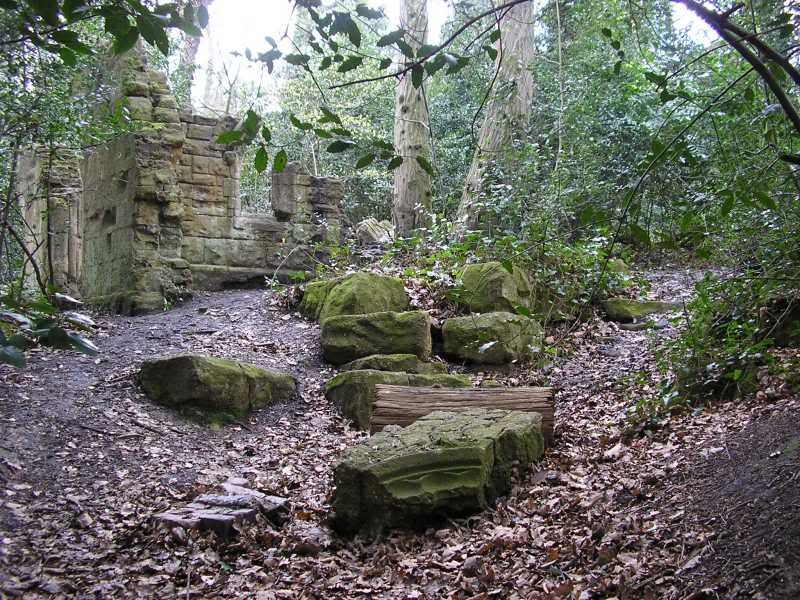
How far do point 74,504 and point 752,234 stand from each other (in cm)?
523

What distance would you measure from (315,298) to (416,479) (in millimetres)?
5246

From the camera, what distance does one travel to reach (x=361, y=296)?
812 centimetres

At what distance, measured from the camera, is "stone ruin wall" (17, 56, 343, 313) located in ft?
33.1

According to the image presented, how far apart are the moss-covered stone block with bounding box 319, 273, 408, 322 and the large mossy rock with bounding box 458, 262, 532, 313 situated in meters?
0.80

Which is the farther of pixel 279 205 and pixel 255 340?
pixel 279 205

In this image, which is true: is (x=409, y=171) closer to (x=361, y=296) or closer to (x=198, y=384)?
(x=361, y=296)

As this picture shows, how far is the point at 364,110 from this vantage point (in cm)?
1980

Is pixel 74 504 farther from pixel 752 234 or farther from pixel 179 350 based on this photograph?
pixel 752 234

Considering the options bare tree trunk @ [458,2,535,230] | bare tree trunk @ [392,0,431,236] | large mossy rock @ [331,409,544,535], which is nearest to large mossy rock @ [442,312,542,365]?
large mossy rock @ [331,409,544,535]

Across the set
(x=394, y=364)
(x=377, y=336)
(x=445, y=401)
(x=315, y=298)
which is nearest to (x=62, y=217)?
(x=315, y=298)

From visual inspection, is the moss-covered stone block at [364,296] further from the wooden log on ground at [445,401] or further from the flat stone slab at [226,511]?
the flat stone slab at [226,511]

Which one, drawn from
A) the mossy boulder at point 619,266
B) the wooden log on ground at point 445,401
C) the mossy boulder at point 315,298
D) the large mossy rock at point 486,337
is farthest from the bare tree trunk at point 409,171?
the wooden log on ground at point 445,401

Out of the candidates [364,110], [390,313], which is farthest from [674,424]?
[364,110]

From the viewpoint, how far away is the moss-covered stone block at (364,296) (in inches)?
318
